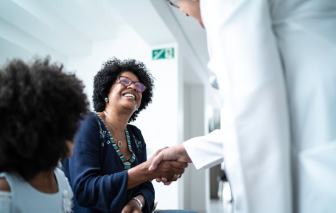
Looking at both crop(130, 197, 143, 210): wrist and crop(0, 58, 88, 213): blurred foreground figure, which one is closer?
crop(0, 58, 88, 213): blurred foreground figure

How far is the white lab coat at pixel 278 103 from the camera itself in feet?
2.75

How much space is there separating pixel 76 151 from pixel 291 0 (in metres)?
1.24

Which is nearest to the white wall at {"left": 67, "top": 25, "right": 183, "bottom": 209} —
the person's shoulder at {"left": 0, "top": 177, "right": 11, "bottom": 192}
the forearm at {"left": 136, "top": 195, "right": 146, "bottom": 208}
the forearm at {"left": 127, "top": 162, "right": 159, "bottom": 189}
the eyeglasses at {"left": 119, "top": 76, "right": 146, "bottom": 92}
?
the eyeglasses at {"left": 119, "top": 76, "right": 146, "bottom": 92}

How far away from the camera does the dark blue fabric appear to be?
A: 1279 millimetres

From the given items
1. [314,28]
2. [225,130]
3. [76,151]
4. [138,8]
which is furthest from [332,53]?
[138,8]

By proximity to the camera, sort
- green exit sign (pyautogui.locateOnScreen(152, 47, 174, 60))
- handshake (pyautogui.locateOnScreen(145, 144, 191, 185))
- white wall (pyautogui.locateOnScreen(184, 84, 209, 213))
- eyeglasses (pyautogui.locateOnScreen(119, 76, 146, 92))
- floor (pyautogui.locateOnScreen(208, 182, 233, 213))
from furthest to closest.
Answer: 1. white wall (pyautogui.locateOnScreen(184, 84, 209, 213))
2. floor (pyautogui.locateOnScreen(208, 182, 233, 213))
3. green exit sign (pyautogui.locateOnScreen(152, 47, 174, 60))
4. eyeglasses (pyautogui.locateOnScreen(119, 76, 146, 92))
5. handshake (pyautogui.locateOnScreen(145, 144, 191, 185))

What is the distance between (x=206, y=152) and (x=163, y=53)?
3475 millimetres

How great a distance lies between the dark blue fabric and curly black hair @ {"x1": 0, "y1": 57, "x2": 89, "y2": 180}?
16.9 inches

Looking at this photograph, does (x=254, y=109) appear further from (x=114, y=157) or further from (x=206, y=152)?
(x=114, y=157)

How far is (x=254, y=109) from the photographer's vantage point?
871mm

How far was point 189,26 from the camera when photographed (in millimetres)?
4875

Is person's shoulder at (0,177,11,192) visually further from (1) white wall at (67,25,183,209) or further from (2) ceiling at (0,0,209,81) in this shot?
(1) white wall at (67,25,183,209)

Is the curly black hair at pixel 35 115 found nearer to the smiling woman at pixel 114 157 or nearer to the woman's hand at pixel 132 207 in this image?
the smiling woman at pixel 114 157

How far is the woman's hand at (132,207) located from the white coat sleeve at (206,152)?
460mm
